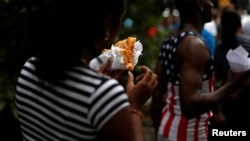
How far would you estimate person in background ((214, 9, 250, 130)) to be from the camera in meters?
4.79

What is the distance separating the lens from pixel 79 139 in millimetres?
2123

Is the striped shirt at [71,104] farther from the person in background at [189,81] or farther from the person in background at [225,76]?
the person in background at [225,76]

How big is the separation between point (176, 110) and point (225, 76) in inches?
49.3

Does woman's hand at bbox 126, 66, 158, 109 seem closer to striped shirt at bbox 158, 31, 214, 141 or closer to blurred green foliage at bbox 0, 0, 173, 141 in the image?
striped shirt at bbox 158, 31, 214, 141

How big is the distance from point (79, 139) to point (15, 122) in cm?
387

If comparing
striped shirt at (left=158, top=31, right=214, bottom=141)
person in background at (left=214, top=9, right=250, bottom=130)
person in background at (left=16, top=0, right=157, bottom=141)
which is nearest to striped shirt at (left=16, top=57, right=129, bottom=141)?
person in background at (left=16, top=0, right=157, bottom=141)

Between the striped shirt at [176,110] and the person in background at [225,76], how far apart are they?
33cm

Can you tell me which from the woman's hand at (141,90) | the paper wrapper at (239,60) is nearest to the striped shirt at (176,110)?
the paper wrapper at (239,60)

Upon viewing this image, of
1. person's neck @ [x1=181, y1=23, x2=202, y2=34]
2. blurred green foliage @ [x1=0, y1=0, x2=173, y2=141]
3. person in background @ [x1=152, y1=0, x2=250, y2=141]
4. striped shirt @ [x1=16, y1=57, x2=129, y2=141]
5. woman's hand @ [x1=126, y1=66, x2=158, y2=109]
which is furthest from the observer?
blurred green foliage @ [x1=0, y1=0, x2=173, y2=141]

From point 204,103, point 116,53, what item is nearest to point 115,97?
point 116,53

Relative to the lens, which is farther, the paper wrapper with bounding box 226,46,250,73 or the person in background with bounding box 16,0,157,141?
the paper wrapper with bounding box 226,46,250,73

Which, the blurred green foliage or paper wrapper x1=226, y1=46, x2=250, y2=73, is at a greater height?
the blurred green foliage

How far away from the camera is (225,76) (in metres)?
5.45

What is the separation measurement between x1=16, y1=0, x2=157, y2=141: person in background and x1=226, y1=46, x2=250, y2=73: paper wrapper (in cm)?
166
